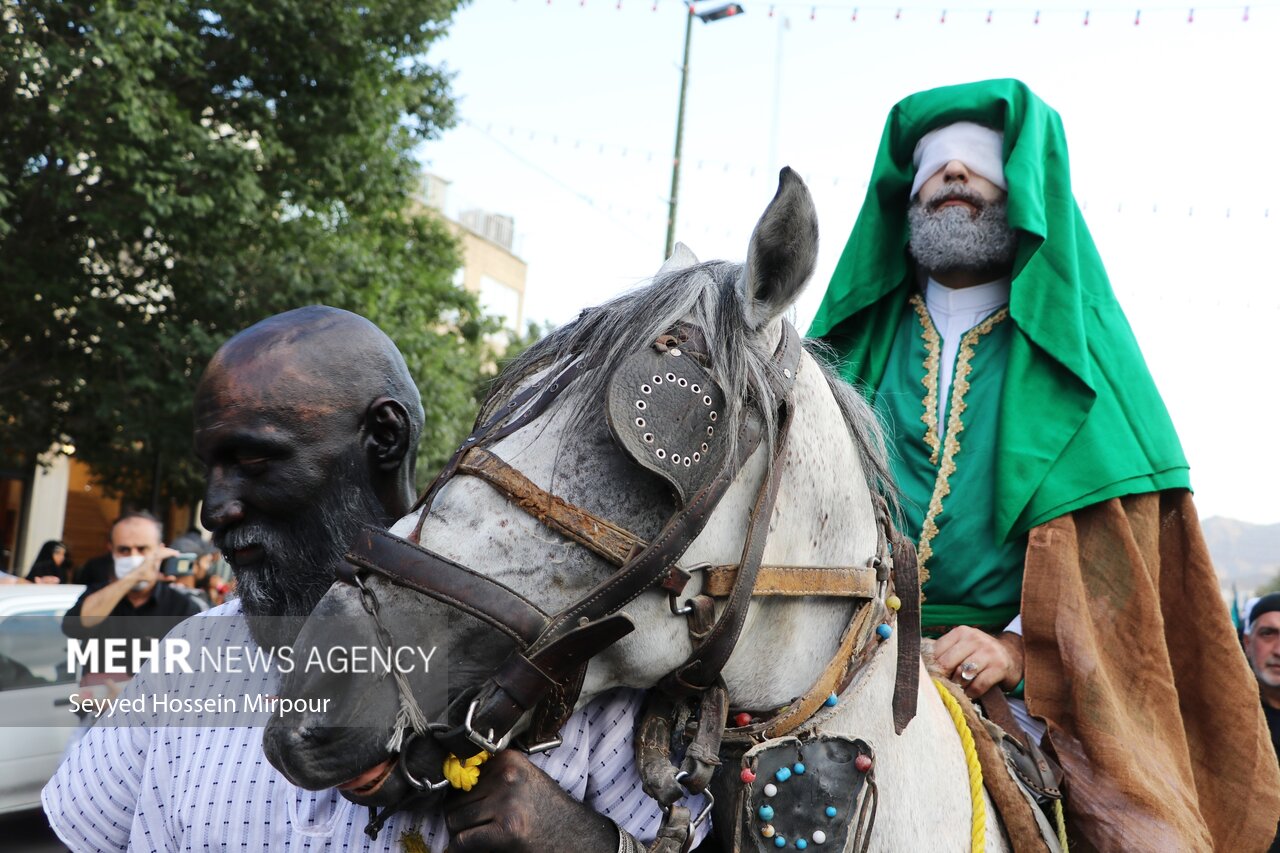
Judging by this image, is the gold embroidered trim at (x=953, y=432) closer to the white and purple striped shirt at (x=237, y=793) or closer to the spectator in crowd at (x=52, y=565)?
the white and purple striped shirt at (x=237, y=793)

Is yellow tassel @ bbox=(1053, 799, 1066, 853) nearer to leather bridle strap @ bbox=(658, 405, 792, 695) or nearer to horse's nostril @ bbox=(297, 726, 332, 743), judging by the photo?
leather bridle strap @ bbox=(658, 405, 792, 695)

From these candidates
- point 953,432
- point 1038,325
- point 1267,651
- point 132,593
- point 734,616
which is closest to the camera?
point 734,616

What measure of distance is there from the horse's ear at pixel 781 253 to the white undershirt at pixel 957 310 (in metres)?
1.21

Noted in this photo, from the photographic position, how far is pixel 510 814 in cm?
149

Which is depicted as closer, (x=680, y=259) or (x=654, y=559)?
(x=654, y=559)

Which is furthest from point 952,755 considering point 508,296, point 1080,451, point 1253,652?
point 508,296

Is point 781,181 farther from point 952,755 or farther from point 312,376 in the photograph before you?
point 952,755

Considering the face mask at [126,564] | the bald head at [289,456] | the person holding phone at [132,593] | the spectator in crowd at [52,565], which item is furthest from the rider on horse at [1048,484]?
the spectator in crowd at [52,565]

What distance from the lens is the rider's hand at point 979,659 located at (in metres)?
2.28

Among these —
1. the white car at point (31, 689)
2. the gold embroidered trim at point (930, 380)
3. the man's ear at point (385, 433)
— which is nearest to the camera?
the man's ear at point (385, 433)

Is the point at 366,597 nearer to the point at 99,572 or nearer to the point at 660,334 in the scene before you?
the point at 660,334

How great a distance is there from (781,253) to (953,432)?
1.16m

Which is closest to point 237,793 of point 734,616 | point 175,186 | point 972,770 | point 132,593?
point 734,616

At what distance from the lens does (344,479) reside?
1.95 metres
